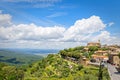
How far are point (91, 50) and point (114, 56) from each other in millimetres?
29205

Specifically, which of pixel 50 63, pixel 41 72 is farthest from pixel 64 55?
pixel 41 72

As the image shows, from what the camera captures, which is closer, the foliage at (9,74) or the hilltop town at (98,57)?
the hilltop town at (98,57)

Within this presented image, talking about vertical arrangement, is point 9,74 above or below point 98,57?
below

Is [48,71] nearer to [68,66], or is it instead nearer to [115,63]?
[68,66]

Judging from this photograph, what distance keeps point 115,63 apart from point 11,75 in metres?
46.7

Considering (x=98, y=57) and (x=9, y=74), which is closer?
(x=98, y=57)

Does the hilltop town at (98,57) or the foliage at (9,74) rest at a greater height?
the hilltop town at (98,57)

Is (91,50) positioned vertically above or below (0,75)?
above

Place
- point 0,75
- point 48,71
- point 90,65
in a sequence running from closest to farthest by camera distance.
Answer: point 90,65 → point 48,71 → point 0,75

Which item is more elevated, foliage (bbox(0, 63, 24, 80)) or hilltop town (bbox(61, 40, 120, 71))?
hilltop town (bbox(61, 40, 120, 71))

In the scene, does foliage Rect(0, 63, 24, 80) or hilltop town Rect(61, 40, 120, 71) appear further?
foliage Rect(0, 63, 24, 80)

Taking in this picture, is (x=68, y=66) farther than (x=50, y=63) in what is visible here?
No

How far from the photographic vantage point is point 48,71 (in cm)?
8762

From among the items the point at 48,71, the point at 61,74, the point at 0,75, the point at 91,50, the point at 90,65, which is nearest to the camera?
the point at 90,65
